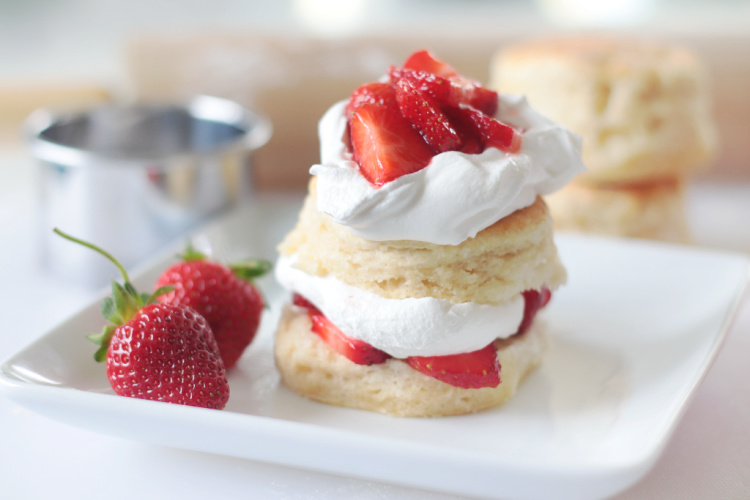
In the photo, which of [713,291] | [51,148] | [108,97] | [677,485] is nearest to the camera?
[677,485]

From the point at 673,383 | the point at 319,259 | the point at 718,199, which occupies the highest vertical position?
the point at 319,259

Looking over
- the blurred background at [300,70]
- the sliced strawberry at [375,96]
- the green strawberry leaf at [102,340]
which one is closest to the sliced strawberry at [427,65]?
the sliced strawberry at [375,96]

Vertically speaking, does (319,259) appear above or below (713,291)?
above

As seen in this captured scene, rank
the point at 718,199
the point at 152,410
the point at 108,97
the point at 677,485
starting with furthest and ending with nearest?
the point at 108,97 < the point at 718,199 < the point at 677,485 < the point at 152,410

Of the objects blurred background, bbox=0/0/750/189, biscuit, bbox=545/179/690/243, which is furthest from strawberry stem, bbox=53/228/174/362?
blurred background, bbox=0/0/750/189


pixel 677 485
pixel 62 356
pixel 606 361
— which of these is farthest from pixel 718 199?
pixel 62 356

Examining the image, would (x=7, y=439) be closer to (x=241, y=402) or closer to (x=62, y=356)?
(x=62, y=356)

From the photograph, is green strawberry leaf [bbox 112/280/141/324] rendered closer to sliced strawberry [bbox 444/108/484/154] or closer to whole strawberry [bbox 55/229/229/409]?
whole strawberry [bbox 55/229/229/409]

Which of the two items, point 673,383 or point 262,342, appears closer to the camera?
point 673,383
